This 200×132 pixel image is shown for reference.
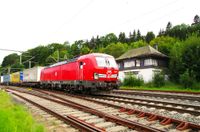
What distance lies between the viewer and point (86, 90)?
61.3ft

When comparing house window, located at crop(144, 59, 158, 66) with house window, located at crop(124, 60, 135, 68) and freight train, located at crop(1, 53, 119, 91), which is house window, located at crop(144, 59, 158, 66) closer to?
house window, located at crop(124, 60, 135, 68)

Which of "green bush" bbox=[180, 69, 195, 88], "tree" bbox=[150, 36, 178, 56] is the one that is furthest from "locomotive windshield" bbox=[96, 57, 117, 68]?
"tree" bbox=[150, 36, 178, 56]

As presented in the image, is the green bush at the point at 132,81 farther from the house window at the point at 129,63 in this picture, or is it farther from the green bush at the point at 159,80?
the house window at the point at 129,63

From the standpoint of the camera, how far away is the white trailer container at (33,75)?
3738 cm

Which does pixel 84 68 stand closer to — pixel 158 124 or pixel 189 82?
pixel 158 124

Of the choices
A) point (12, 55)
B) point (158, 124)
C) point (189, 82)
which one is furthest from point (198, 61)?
point (12, 55)

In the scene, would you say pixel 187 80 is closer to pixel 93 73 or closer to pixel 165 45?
pixel 93 73

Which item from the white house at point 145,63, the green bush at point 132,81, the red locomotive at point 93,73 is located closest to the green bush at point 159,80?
the green bush at point 132,81

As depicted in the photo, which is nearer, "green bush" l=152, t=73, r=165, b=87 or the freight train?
the freight train

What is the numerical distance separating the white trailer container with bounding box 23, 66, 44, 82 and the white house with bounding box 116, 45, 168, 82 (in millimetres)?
14759

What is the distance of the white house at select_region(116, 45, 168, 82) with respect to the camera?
1739 inches

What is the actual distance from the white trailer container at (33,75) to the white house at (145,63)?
14759 millimetres

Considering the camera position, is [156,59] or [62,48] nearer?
[156,59]

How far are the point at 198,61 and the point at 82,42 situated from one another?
10507 centimetres
